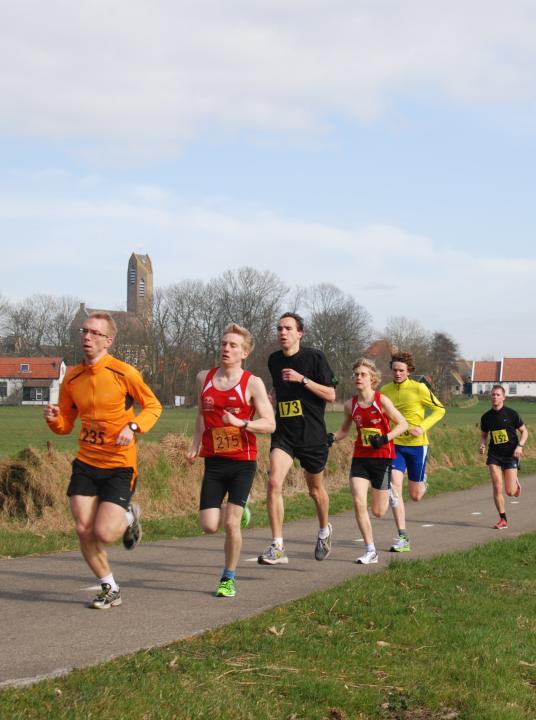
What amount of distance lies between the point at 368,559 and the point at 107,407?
3839 millimetres

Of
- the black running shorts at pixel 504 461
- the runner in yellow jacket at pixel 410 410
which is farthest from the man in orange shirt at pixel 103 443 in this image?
the black running shorts at pixel 504 461

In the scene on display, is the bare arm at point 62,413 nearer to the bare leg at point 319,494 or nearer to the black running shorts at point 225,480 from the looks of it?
the black running shorts at point 225,480

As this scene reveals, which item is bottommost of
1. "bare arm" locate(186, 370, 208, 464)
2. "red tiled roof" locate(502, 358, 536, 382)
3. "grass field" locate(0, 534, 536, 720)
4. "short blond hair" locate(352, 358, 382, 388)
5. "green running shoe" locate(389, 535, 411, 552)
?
"green running shoe" locate(389, 535, 411, 552)

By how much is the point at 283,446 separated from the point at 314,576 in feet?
4.62

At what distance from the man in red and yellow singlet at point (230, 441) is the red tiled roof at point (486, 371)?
14432 centimetres

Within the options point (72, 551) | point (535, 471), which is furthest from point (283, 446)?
point (535, 471)

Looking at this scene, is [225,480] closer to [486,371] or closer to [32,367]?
[32,367]

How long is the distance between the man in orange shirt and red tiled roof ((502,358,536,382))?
462 feet

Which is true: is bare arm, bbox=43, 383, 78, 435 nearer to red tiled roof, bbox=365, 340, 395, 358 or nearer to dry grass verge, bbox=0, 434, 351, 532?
dry grass verge, bbox=0, 434, 351, 532

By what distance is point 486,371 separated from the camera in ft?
490

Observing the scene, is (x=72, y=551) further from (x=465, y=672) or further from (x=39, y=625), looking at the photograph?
(x=465, y=672)

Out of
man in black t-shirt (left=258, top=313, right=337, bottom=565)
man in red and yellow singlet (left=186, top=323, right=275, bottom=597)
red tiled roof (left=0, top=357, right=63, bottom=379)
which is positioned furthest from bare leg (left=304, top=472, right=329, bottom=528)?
red tiled roof (left=0, top=357, right=63, bottom=379)

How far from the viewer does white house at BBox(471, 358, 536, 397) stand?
14250 centimetres

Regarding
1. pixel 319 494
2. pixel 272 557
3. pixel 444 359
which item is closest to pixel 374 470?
pixel 319 494
